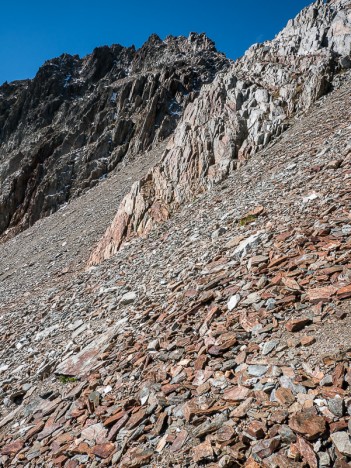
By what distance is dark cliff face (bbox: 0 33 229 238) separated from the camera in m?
63.7

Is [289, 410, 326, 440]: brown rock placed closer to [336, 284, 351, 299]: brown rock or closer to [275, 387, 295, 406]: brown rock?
[275, 387, 295, 406]: brown rock

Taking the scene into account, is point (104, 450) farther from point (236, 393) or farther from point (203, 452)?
point (236, 393)

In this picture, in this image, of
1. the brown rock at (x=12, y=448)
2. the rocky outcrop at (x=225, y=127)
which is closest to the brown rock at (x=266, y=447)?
the brown rock at (x=12, y=448)

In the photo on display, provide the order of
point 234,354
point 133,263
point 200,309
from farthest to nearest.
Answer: point 133,263, point 200,309, point 234,354

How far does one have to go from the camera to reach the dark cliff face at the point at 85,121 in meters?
63.7

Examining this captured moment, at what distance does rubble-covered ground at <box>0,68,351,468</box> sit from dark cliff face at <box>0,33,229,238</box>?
169 ft

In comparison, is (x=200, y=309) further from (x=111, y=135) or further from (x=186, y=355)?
(x=111, y=135)

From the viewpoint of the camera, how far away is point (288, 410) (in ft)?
14.5

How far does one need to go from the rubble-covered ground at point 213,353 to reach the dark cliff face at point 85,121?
51.6m

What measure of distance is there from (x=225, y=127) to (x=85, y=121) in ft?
207

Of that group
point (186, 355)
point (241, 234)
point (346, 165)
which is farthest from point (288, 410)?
point (346, 165)

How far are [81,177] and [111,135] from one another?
12.6 metres

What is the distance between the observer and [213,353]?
6.29 m

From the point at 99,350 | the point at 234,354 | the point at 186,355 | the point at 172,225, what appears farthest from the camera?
the point at 172,225
